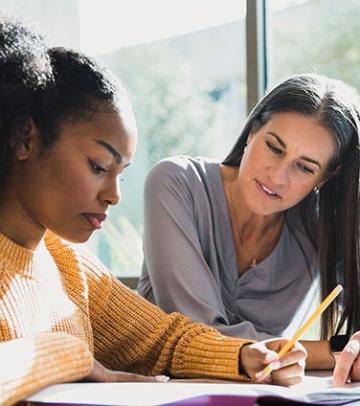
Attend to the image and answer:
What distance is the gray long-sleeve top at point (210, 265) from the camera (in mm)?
1566

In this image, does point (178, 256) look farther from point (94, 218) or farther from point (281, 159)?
point (94, 218)

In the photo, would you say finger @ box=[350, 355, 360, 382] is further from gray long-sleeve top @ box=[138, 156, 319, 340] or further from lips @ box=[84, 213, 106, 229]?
lips @ box=[84, 213, 106, 229]


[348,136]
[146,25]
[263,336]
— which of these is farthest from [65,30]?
[263,336]

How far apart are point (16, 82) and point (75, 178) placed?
14cm

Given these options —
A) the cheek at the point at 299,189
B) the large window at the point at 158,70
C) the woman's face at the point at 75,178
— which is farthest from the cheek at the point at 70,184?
the large window at the point at 158,70

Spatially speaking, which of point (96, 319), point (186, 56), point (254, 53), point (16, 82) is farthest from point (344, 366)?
point (186, 56)

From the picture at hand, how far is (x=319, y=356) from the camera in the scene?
1.48 m

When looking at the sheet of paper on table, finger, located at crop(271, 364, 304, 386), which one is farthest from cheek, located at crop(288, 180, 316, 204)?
the sheet of paper on table

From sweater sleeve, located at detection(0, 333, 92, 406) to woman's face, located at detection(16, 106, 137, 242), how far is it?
23 centimetres

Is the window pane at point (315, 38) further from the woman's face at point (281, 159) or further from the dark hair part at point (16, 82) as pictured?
the dark hair part at point (16, 82)

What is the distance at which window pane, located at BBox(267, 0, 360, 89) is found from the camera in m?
2.29

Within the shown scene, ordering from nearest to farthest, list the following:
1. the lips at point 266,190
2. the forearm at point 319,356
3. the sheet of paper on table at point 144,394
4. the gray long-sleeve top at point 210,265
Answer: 1. the sheet of paper on table at point 144,394
2. the forearm at point 319,356
3. the gray long-sleeve top at point 210,265
4. the lips at point 266,190

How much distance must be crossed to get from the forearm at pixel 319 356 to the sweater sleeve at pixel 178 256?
0.09 metres

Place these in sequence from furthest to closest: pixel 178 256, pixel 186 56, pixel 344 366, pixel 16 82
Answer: pixel 186 56 < pixel 178 256 < pixel 344 366 < pixel 16 82
